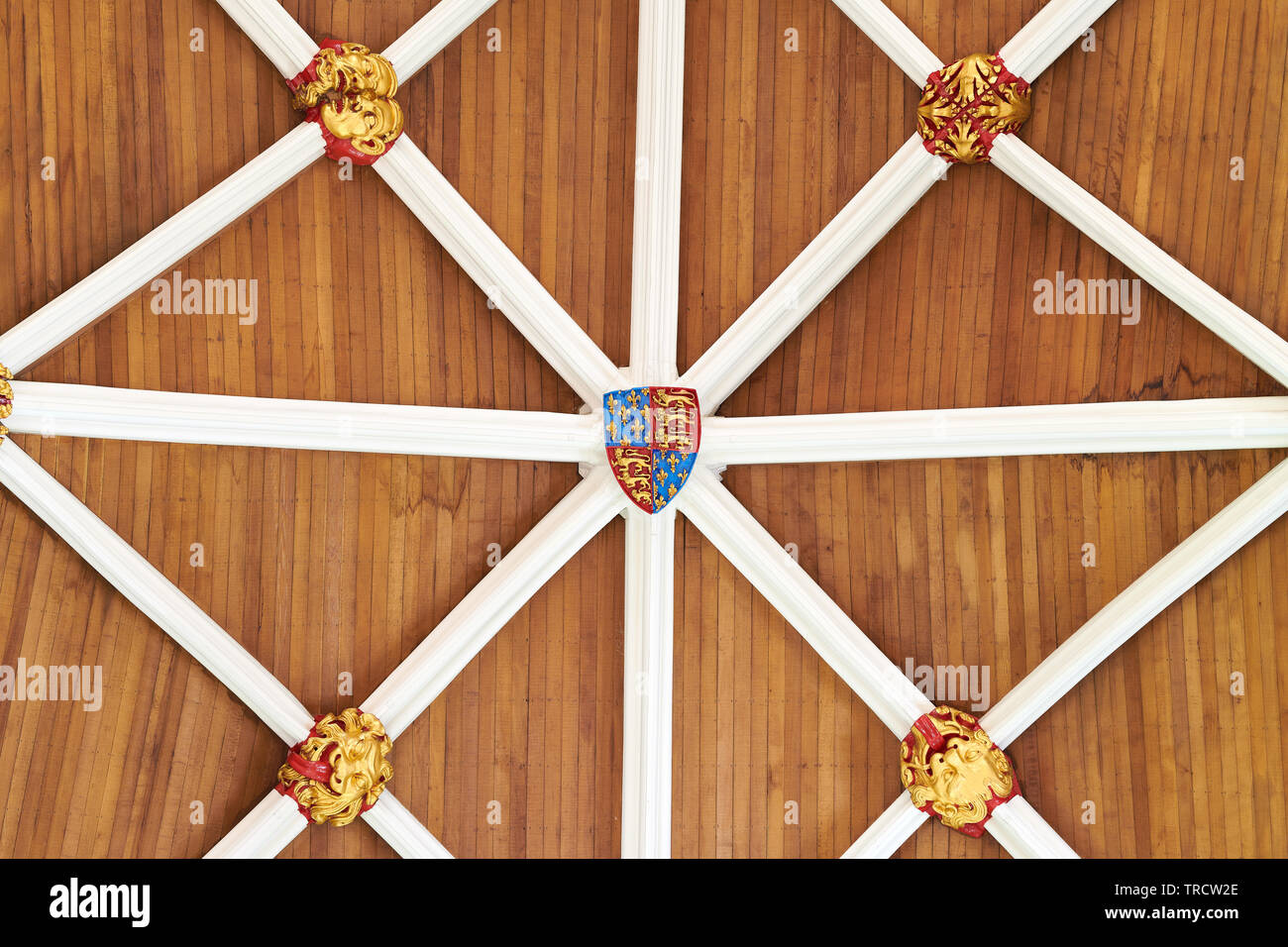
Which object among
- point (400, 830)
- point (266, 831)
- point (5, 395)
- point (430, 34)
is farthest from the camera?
point (400, 830)

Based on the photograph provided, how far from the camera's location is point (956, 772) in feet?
24.7

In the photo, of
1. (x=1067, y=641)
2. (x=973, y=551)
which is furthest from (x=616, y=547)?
(x=1067, y=641)

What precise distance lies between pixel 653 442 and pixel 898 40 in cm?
364

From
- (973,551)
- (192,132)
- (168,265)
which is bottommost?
(973,551)

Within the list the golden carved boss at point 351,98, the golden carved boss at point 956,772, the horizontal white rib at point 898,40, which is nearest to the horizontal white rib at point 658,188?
the horizontal white rib at point 898,40

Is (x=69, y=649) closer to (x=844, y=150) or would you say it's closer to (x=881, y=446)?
(x=881, y=446)

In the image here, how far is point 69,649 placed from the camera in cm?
753

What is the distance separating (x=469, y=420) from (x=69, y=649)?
343 cm

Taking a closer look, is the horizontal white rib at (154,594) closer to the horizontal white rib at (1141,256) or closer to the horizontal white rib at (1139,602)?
the horizontal white rib at (1139,602)

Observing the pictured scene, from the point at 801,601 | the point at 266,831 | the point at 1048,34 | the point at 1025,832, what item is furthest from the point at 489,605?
the point at 1048,34

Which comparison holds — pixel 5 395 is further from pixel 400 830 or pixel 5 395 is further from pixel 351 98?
pixel 400 830

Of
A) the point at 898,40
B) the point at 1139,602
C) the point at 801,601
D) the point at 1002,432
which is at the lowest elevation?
the point at 1139,602

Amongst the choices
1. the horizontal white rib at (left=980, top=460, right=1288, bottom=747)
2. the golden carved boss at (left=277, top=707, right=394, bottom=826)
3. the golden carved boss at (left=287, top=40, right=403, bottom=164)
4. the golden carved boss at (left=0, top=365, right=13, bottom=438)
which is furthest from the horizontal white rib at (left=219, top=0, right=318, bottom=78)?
the horizontal white rib at (left=980, top=460, right=1288, bottom=747)

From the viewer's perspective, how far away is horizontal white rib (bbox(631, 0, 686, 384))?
8.00 m
